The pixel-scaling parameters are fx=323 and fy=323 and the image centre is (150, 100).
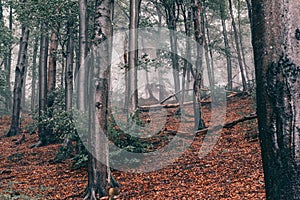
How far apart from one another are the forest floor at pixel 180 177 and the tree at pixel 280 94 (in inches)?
124

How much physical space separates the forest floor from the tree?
314cm

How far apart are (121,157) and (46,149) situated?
5.47 meters

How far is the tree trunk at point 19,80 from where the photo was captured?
1702cm

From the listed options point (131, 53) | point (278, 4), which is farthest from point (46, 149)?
point (278, 4)

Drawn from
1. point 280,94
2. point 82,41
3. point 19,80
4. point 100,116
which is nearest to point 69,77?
point 82,41

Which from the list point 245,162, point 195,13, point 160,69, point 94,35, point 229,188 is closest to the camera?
point 229,188

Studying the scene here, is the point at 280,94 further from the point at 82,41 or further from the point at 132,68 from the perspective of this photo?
the point at 132,68

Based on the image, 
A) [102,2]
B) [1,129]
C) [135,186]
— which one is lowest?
[135,186]

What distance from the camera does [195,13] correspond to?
12.5m

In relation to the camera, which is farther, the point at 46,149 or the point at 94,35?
the point at 46,149

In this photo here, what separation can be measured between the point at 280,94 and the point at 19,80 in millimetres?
17413

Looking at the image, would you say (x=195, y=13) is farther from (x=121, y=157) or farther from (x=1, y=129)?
(x=1, y=129)

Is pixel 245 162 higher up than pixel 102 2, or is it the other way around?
pixel 102 2

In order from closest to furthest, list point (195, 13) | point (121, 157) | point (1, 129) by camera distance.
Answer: point (121, 157) < point (195, 13) < point (1, 129)
